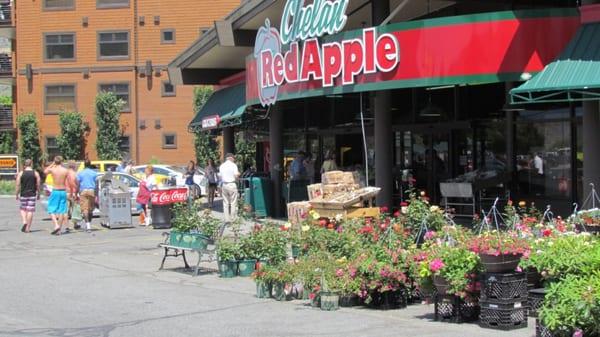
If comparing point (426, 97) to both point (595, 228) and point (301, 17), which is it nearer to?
point (301, 17)

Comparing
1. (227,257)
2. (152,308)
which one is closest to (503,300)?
(152,308)

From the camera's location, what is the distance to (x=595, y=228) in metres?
10.1

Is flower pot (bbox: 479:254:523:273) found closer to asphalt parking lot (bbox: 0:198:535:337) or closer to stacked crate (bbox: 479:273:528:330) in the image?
stacked crate (bbox: 479:273:528:330)

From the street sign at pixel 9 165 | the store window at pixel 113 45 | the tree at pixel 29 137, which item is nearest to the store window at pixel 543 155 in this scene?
the store window at pixel 113 45

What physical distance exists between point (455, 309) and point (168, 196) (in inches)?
566

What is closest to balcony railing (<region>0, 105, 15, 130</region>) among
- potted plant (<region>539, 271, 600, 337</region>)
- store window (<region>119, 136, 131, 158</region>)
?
store window (<region>119, 136, 131, 158</region>)

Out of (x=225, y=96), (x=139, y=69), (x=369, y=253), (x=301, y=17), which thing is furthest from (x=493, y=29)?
(x=139, y=69)

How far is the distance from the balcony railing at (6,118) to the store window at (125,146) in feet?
25.3

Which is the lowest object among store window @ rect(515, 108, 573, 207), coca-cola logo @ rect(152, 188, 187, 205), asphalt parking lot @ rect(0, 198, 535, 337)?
asphalt parking lot @ rect(0, 198, 535, 337)

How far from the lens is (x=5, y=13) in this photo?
171 ft

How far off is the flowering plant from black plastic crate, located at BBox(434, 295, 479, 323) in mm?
630

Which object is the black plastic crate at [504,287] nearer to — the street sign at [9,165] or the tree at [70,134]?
the tree at [70,134]

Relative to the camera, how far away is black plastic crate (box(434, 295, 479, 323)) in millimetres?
9047

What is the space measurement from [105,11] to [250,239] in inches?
1579
